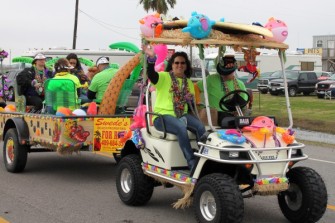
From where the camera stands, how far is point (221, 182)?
210 inches

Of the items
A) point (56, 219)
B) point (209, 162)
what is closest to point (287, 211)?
point (209, 162)

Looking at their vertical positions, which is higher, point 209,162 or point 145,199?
point 209,162

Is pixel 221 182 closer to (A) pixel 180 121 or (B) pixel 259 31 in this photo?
(A) pixel 180 121

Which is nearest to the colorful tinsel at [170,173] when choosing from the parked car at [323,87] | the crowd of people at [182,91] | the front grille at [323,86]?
the crowd of people at [182,91]

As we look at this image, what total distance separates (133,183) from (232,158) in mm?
1705

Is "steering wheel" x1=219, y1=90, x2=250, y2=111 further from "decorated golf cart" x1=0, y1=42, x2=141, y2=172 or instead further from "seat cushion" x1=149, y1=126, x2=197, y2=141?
"decorated golf cart" x1=0, y1=42, x2=141, y2=172

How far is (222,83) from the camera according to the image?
651 centimetres

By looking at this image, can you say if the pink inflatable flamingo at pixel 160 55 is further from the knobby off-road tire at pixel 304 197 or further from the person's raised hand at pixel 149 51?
the knobby off-road tire at pixel 304 197

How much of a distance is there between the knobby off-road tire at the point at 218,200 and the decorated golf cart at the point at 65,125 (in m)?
2.47

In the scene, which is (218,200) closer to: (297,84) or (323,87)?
(323,87)

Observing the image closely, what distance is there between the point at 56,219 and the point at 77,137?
6.31 feet

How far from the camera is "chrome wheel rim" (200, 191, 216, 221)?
548cm

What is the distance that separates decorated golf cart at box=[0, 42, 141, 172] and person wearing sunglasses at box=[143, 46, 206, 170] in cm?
160

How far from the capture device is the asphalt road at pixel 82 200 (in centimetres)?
627
